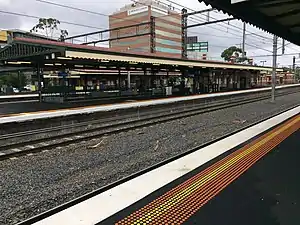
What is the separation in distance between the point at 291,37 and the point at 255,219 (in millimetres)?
12307

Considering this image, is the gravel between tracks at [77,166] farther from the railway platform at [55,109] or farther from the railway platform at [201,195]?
the railway platform at [55,109]

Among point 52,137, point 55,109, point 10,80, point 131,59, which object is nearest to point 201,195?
point 52,137

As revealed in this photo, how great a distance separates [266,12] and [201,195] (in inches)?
279

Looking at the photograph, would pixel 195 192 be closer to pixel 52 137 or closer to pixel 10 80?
pixel 52 137

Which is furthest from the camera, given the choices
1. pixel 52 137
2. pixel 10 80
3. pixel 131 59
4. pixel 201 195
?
pixel 10 80

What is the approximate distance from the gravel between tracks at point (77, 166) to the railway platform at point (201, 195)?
681 mm

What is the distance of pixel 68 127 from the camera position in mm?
12523

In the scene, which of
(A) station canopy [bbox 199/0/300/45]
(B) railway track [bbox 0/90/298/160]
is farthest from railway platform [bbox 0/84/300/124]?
(A) station canopy [bbox 199/0/300/45]

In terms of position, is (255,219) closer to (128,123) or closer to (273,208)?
(273,208)

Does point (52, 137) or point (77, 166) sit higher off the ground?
point (52, 137)

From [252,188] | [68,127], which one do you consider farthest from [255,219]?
[68,127]

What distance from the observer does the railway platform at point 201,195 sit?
143 inches

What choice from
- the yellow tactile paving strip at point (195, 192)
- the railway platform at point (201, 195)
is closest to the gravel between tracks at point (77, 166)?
the railway platform at point (201, 195)

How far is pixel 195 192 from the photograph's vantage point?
4.48 m
